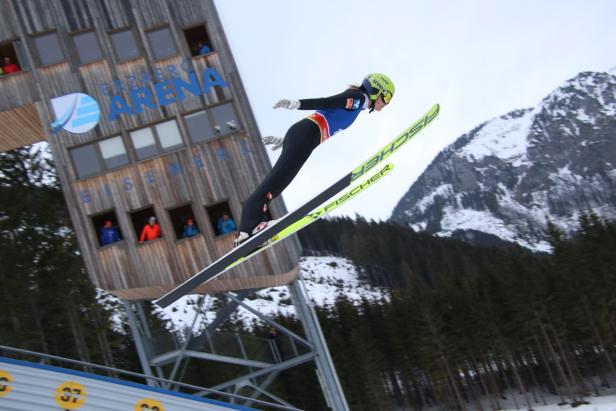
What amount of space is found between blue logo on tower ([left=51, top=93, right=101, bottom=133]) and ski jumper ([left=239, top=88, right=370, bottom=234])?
8787mm

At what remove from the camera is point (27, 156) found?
20438 mm

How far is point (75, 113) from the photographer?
573 inches

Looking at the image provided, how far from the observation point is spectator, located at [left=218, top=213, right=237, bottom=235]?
46.9 feet

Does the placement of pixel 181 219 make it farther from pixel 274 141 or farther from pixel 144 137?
pixel 274 141

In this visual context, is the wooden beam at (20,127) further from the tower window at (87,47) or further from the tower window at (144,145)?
the tower window at (144,145)

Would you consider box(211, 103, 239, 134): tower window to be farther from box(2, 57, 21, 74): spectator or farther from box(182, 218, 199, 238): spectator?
box(2, 57, 21, 74): spectator

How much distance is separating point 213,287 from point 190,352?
2.02 metres

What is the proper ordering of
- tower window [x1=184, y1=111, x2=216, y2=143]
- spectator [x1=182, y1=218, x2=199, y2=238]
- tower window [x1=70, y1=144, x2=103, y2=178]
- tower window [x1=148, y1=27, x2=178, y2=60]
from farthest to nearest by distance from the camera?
tower window [x1=148, y1=27, x2=178, y2=60], tower window [x1=184, y1=111, x2=216, y2=143], tower window [x1=70, y1=144, x2=103, y2=178], spectator [x1=182, y1=218, x2=199, y2=238]

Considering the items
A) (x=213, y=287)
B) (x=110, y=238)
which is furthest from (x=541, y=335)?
(x=110, y=238)

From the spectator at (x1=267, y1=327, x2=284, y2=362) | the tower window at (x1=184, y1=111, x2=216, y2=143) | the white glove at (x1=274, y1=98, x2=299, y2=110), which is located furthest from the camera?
the spectator at (x1=267, y1=327, x2=284, y2=362)

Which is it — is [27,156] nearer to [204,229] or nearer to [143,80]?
[143,80]

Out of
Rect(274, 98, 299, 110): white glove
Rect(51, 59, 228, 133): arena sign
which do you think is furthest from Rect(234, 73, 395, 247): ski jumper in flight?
Rect(51, 59, 228, 133): arena sign

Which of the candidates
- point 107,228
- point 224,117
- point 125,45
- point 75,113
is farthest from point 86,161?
point 224,117

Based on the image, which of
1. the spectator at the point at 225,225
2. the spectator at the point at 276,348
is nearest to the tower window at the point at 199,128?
the spectator at the point at 225,225
